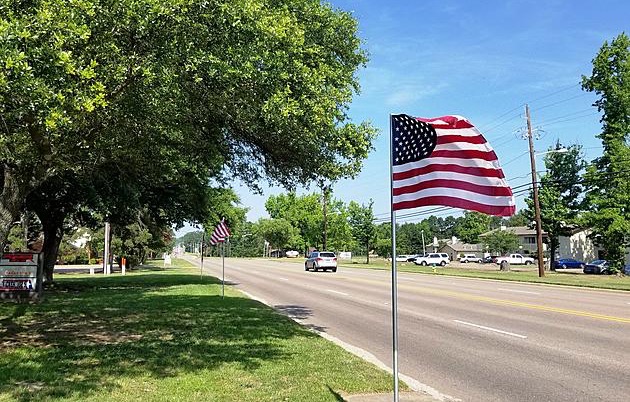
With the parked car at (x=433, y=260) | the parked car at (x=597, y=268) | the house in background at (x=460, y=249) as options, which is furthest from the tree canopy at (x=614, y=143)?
the house in background at (x=460, y=249)

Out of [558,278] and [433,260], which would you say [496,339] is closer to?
[558,278]

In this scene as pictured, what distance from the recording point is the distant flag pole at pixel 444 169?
5.90 m

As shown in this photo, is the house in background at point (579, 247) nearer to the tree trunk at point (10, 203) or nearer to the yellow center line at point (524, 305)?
the yellow center line at point (524, 305)

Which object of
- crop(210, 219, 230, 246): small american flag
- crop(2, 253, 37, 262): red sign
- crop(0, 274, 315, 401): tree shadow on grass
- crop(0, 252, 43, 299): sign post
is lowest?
crop(0, 274, 315, 401): tree shadow on grass

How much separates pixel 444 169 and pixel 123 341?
714cm

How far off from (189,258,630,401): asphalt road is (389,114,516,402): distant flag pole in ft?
8.50

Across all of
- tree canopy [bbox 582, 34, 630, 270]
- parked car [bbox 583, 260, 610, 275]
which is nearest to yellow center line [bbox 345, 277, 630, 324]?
tree canopy [bbox 582, 34, 630, 270]

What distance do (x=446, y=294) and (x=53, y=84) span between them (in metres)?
18.1

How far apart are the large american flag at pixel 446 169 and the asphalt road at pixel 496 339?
2593 mm

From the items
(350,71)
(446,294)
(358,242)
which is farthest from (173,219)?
(358,242)

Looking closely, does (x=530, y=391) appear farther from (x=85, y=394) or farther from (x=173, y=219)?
(x=173, y=219)

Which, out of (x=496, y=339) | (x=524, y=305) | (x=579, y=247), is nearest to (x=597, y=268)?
(x=579, y=247)

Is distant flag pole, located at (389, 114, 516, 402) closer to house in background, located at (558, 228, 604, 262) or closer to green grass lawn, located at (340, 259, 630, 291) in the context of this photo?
green grass lawn, located at (340, 259, 630, 291)

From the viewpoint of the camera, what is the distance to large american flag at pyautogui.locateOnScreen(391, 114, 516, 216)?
591 centimetres
